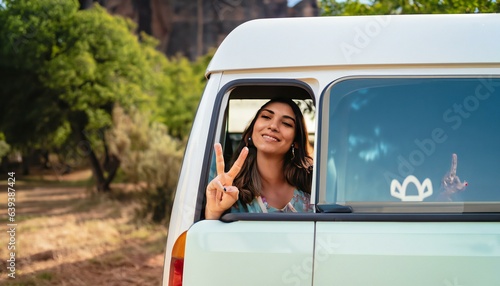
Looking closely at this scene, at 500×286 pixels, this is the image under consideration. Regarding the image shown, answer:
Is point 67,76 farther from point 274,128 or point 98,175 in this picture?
point 274,128

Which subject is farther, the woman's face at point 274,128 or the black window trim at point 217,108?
the woman's face at point 274,128

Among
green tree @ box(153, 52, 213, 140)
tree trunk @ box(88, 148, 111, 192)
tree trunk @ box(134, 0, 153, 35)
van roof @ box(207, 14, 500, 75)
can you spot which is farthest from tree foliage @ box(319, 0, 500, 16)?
tree trunk @ box(134, 0, 153, 35)

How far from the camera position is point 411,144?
9.52 ft

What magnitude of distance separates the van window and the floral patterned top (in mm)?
361

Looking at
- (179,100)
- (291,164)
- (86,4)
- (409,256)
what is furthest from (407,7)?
(86,4)

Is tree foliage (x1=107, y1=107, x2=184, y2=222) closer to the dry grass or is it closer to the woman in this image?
the dry grass

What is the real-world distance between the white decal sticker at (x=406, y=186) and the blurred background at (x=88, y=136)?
3252 mm

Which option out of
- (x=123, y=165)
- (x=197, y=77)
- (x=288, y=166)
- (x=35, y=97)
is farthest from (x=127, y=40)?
(x=288, y=166)

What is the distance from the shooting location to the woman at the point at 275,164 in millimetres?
3316

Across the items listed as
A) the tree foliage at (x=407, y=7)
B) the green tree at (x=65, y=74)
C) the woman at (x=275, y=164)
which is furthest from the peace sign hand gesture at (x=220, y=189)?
the green tree at (x=65, y=74)

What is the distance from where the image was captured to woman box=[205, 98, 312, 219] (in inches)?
131

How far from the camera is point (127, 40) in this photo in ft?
78.4

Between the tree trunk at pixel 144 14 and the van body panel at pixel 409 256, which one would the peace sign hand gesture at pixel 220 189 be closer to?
the van body panel at pixel 409 256

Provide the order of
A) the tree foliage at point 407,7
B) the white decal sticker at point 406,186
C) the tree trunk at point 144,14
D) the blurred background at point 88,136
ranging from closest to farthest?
the white decal sticker at point 406,186, the tree foliage at point 407,7, the blurred background at point 88,136, the tree trunk at point 144,14
